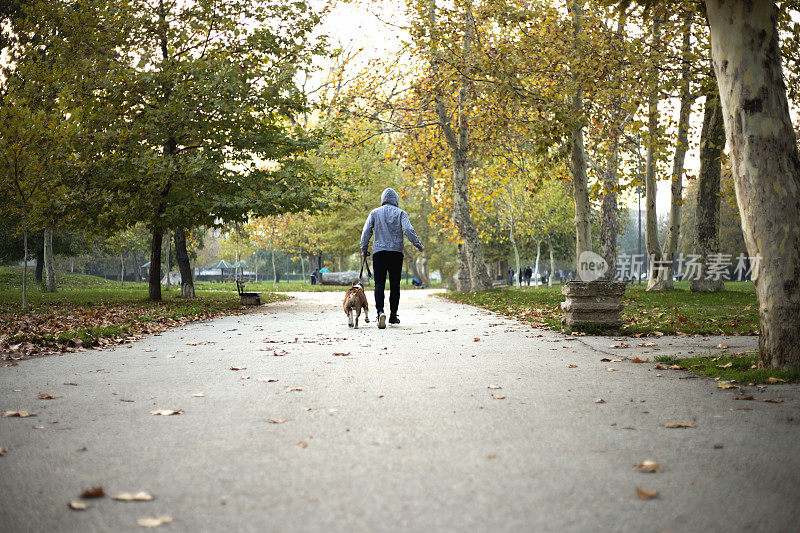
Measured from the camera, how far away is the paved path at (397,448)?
2.73 metres

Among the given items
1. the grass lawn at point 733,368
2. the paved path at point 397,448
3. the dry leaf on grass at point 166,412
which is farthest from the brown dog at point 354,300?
the dry leaf on grass at point 166,412

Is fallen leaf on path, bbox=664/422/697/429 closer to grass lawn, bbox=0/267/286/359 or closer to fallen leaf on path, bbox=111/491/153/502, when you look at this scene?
fallen leaf on path, bbox=111/491/153/502

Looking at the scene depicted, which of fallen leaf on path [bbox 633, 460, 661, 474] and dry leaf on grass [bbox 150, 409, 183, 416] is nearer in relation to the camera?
fallen leaf on path [bbox 633, 460, 661, 474]

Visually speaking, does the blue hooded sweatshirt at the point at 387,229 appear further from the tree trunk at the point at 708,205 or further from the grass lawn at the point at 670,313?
the tree trunk at the point at 708,205

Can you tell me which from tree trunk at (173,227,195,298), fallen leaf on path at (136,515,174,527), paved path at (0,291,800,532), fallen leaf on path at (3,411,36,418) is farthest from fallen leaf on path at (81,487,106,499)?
tree trunk at (173,227,195,298)

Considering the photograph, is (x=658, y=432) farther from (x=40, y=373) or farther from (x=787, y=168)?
(x=40, y=373)

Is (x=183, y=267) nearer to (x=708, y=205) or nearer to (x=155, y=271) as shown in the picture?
(x=155, y=271)

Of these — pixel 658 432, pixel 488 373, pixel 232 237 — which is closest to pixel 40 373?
pixel 488 373

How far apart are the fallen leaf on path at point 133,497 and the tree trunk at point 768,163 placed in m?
5.41

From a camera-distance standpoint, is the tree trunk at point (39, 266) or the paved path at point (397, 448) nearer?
the paved path at point (397, 448)

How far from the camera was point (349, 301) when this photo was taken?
1127 cm

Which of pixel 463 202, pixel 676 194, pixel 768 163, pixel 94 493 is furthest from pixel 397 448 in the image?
pixel 463 202

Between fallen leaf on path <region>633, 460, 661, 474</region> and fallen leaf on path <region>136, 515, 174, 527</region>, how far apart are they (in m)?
2.29

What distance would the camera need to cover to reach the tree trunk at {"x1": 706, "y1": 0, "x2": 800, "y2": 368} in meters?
5.70
